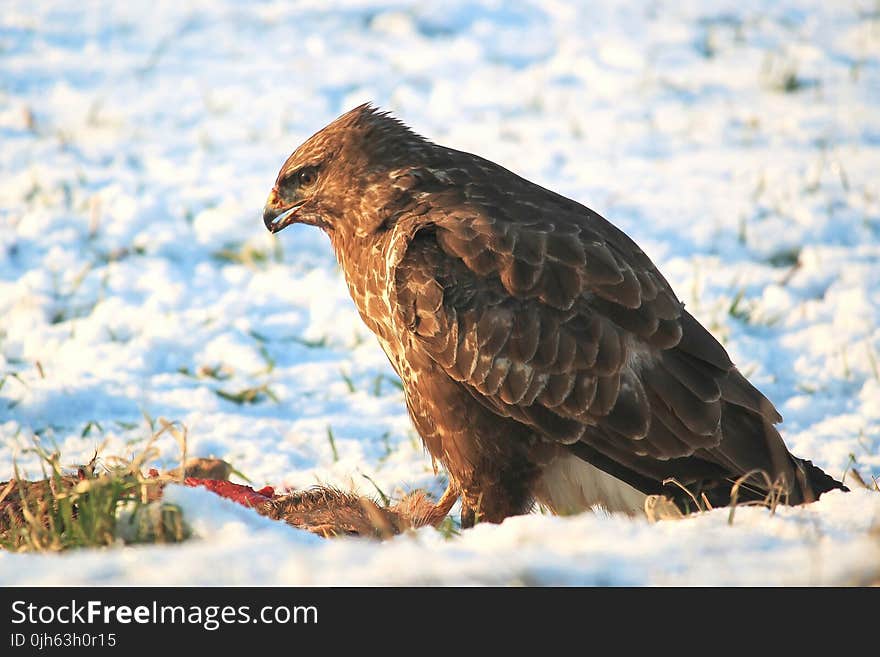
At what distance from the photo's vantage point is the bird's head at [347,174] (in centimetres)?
452

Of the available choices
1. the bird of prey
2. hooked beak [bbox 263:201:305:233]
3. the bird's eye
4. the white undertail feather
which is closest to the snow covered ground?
the bird of prey

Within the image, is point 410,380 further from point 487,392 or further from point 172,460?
point 172,460

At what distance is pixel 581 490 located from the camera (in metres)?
4.21

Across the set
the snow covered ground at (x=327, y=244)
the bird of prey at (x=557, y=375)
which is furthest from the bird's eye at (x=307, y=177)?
the snow covered ground at (x=327, y=244)

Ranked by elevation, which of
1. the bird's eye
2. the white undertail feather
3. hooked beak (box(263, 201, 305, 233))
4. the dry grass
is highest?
the bird's eye

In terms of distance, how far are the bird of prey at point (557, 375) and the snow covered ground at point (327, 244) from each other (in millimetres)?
561

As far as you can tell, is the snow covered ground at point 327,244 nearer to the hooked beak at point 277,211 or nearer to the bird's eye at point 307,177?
the hooked beak at point 277,211

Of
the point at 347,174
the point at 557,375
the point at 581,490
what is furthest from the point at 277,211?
the point at 581,490

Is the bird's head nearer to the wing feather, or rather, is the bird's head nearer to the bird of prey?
the bird of prey

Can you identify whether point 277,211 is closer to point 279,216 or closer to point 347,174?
point 279,216

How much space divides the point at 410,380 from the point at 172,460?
1269mm

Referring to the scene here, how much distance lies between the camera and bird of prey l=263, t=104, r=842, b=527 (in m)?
4.03

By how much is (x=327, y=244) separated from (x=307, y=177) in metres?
2.73
